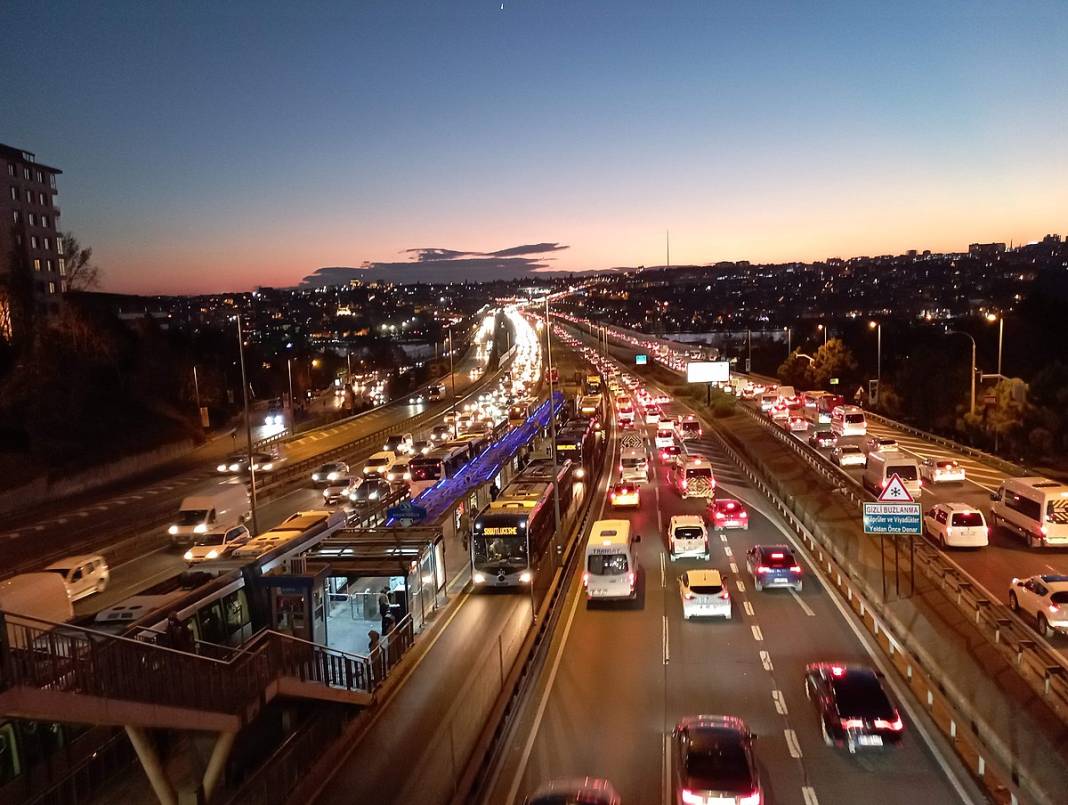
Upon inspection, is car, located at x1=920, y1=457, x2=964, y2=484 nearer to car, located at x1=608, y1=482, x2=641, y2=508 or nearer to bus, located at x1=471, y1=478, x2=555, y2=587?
car, located at x1=608, y1=482, x2=641, y2=508

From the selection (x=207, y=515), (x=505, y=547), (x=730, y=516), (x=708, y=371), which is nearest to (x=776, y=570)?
(x=505, y=547)

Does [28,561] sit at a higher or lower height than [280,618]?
lower

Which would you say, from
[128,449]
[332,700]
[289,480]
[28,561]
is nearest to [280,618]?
[332,700]

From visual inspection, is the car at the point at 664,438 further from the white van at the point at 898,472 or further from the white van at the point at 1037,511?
the white van at the point at 1037,511

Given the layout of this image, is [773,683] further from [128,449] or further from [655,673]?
[128,449]

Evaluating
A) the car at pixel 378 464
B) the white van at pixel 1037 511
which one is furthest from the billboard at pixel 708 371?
the white van at pixel 1037 511

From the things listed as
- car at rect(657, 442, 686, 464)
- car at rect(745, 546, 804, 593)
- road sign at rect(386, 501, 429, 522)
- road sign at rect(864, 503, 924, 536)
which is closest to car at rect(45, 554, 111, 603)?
road sign at rect(386, 501, 429, 522)
